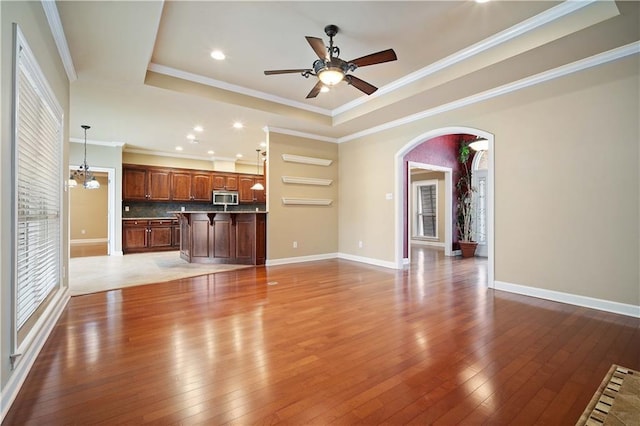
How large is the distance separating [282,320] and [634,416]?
247cm

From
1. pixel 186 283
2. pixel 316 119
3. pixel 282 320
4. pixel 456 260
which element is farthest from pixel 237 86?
pixel 456 260

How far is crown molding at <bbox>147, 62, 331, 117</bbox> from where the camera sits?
4.06 metres

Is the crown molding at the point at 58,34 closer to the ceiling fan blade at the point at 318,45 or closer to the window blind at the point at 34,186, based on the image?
the window blind at the point at 34,186

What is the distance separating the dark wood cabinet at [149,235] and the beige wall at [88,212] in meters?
3.07

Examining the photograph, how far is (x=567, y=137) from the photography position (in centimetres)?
350

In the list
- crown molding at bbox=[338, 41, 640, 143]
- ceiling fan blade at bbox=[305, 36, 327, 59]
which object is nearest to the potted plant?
crown molding at bbox=[338, 41, 640, 143]

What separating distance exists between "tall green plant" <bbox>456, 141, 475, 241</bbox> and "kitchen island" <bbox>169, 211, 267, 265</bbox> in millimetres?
4933

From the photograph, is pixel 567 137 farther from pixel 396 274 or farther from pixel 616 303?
pixel 396 274

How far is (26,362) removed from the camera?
2.01 metres

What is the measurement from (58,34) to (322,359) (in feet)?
12.2

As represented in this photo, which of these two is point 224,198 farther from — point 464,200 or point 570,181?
point 570,181

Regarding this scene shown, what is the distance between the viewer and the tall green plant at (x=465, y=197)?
24.3 feet

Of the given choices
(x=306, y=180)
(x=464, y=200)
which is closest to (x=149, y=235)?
(x=306, y=180)

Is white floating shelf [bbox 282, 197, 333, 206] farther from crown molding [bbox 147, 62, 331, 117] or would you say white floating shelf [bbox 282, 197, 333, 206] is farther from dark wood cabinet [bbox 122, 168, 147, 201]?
dark wood cabinet [bbox 122, 168, 147, 201]
